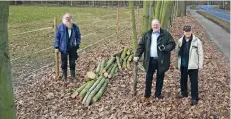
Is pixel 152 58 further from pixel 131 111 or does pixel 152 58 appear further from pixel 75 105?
pixel 75 105

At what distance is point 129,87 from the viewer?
357 inches

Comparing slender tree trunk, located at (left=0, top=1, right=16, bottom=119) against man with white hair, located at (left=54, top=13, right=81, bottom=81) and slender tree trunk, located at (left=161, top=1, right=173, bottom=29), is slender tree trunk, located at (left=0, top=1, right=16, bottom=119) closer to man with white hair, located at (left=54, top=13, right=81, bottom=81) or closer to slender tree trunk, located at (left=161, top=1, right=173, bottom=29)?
man with white hair, located at (left=54, top=13, right=81, bottom=81)

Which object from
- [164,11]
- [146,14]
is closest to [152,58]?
[146,14]

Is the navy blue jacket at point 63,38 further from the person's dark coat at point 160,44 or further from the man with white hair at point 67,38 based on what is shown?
the person's dark coat at point 160,44

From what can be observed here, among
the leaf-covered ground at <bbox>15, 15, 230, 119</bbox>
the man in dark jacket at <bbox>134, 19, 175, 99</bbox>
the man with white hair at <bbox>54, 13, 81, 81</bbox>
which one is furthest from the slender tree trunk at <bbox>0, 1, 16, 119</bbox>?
the man with white hair at <bbox>54, 13, 81, 81</bbox>

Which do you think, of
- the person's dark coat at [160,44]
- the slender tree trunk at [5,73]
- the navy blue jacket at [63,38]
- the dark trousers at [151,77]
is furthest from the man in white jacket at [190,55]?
the slender tree trunk at [5,73]

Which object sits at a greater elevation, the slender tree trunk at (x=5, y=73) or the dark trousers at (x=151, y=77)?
the slender tree trunk at (x=5, y=73)

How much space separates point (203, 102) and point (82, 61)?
5131mm

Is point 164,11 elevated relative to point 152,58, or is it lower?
elevated

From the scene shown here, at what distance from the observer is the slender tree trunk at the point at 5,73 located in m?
4.00

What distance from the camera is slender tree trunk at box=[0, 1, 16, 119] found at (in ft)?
13.1

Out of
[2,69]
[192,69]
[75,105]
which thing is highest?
[2,69]

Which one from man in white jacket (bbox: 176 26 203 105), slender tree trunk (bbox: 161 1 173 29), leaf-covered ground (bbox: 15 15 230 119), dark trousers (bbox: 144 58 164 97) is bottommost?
leaf-covered ground (bbox: 15 15 230 119)

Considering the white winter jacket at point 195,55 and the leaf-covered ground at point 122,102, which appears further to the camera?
the white winter jacket at point 195,55
